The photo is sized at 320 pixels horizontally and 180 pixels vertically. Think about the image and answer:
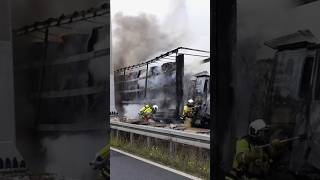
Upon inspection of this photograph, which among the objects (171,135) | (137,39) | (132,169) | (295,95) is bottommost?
(132,169)

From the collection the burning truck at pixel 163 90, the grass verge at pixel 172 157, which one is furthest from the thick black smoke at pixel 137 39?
the grass verge at pixel 172 157

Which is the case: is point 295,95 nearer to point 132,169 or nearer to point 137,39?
point 137,39

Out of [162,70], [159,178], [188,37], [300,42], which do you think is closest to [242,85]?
[300,42]

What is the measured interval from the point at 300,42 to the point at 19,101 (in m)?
1.45

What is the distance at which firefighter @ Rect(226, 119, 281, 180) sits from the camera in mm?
2186

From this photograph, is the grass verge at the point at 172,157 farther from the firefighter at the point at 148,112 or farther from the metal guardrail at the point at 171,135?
the firefighter at the point at 148,112

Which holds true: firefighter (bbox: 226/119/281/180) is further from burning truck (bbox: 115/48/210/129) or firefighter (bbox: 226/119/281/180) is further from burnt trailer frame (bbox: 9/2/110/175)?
burnt trailer frame (bbox: 9/2/110/175)

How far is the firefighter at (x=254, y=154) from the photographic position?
2186mm

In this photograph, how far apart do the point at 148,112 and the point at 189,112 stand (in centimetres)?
55

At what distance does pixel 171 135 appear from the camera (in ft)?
11.3

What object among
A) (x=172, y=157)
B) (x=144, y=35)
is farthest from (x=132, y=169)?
(x=144, y=35)

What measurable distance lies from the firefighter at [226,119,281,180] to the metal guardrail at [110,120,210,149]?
0.66 meters

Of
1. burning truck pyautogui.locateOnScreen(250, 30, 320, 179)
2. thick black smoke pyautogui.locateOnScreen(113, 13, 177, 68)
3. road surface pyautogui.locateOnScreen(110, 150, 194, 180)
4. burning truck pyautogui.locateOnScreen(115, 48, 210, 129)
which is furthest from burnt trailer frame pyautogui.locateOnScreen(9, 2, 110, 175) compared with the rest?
road surface pyautogui.locateOnScreen(110, 150, 194, 180)

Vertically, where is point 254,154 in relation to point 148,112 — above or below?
below
